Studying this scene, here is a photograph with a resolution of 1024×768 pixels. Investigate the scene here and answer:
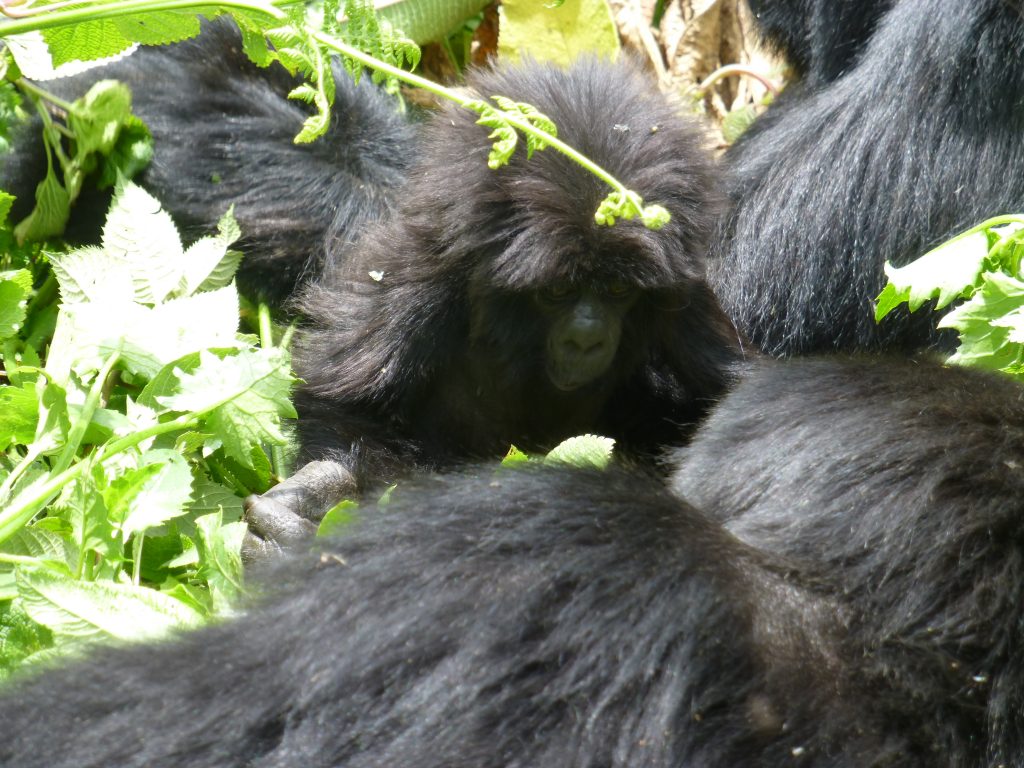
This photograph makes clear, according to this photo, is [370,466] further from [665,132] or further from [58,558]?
[665,132]

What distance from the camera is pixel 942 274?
2.19 meters

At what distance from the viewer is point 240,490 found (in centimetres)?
302

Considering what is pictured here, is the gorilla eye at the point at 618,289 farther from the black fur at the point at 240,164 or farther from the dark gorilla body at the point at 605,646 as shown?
the dark gorilla body at the point at 605,646

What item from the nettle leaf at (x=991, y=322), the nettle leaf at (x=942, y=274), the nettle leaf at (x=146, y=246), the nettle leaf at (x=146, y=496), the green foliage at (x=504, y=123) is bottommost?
the nettle leaf at (x=146, y=496)

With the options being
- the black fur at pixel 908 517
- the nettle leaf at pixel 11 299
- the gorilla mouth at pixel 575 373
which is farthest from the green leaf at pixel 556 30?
the black fur at pixel 908 517

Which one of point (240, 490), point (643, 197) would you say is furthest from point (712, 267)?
point (240, 490)

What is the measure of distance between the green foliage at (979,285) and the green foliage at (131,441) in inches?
47.5

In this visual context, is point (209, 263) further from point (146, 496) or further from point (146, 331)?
point (146, 496)

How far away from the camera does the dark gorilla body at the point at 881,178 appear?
2596 mm

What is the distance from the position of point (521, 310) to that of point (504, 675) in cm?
157

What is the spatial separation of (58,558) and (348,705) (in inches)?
40.6

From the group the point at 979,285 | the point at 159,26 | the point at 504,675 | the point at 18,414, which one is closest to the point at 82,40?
the point at 159,26

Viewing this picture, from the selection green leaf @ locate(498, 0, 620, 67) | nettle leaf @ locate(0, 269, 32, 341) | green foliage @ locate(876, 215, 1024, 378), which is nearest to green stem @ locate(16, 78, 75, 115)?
nettle leaf @ locate(0, 269, 32, 341)

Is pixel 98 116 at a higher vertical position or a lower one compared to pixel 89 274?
higher
